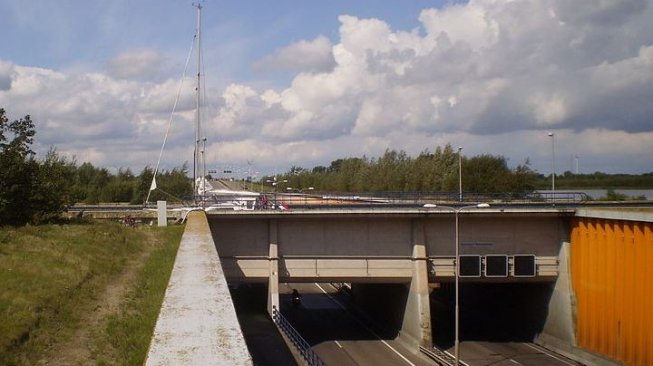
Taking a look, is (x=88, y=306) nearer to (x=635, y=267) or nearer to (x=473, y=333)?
(x=635, y=267)

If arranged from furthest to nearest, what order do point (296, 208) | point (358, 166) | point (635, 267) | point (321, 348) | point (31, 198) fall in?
point (358, 166) → point (296, 208) → point (321, 348) → point (31, 198) → point (635, 267)

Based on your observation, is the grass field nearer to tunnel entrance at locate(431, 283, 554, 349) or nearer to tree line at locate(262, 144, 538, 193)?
tunnel entrance at locate(431, 283, 554, 349)

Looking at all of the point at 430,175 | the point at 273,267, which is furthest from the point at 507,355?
the point at 430,175

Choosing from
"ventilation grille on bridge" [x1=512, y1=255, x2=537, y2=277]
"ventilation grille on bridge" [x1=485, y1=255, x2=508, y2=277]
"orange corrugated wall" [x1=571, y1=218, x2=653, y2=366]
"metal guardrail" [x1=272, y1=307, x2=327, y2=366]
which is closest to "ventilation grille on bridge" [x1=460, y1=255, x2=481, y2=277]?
"ventilation grille on bridge" [x1=485, y1=255, x2=508, y2=277]

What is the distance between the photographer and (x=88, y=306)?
16812 millimetres

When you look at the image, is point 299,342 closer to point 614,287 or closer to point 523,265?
point 614,287

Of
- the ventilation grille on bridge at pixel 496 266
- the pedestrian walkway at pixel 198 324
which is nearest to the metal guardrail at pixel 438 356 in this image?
the ventilation grille on bridge at pixel 496 266

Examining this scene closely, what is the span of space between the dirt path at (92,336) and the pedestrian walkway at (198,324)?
1.92 meters

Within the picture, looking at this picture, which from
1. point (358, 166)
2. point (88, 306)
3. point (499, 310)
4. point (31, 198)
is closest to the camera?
point (88, 306)

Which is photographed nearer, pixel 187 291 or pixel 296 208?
pixel 187 291

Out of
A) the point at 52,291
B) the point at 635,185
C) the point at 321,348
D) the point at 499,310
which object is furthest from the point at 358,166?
the point at 52,291

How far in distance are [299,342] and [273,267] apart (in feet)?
43.2

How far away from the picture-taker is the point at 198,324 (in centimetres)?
862

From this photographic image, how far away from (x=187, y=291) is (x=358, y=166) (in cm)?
11028
